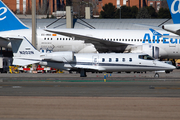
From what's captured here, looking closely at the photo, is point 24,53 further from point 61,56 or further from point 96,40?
point 96,40

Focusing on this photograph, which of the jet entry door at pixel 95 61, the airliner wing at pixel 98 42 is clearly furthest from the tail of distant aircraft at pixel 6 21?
the jet entry door at pixel 95 61

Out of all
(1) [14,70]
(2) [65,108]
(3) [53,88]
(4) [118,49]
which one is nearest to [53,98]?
(2) [65,108]

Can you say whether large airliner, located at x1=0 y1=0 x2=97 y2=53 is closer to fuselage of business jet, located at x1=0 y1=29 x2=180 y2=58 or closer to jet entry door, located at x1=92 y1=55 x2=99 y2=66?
fuselage of business jet, located at x1=0 y1=29 x2=180 y2=58

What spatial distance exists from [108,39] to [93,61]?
35.8ft

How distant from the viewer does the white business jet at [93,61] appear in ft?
90.4

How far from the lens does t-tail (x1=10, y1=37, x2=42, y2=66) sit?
1103 inches

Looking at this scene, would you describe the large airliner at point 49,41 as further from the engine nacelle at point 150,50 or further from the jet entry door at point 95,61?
the jet entry door at point 95,61

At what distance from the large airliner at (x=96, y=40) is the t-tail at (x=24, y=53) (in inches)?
327

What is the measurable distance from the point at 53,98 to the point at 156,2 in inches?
5598

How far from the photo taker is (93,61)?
1094 inches

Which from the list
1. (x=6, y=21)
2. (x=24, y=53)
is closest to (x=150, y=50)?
(x=24, y=53)

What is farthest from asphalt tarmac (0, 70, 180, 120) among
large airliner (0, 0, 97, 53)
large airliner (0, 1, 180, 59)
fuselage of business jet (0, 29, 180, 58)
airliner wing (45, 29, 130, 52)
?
large airliner (0, 0, 97, 53)

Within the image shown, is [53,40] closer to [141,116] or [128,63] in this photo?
[128,63]

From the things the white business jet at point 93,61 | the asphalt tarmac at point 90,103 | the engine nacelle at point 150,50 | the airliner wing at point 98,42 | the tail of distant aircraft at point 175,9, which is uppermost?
the tail of distant aircraft at point 175,9
